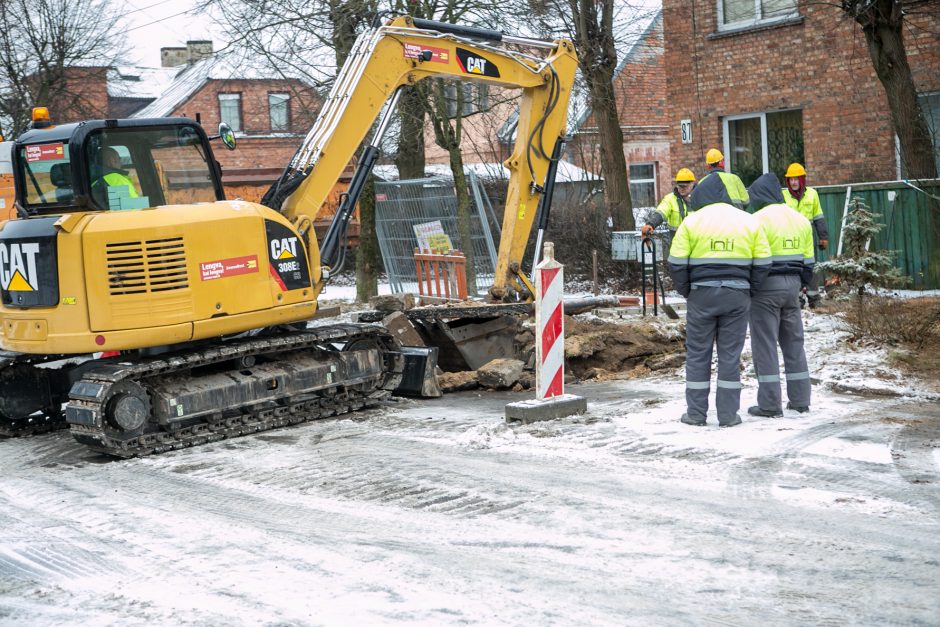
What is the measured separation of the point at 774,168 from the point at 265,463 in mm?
14042

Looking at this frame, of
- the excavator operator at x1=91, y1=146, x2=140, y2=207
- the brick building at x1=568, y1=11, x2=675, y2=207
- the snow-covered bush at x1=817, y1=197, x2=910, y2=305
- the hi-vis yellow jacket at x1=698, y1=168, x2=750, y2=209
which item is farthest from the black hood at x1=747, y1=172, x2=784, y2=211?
the brick building at x1=568, y1=11, x2=675, y2=207

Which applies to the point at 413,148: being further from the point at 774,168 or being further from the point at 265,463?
the point at 265,463

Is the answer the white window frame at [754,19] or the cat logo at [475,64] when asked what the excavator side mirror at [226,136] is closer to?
the cat logo at [475,64]

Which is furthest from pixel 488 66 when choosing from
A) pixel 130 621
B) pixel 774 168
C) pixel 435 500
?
pixel 774 168

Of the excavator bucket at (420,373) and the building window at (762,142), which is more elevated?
the building window at (762,142)

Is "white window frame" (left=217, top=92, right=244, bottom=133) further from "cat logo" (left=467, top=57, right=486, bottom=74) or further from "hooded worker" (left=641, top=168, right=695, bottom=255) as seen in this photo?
"cat logo" (left=467, top=57, right=486, bottom=74)

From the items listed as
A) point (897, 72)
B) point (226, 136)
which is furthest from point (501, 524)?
point (897, 72)

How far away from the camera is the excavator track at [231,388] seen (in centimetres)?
868

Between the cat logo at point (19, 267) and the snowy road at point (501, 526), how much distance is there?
1.42 metres

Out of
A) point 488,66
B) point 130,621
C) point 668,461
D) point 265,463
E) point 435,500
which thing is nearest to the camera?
point 130,621

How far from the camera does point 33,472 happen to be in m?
8.42

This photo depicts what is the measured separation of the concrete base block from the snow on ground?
19 centimetres

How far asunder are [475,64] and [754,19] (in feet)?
33.2

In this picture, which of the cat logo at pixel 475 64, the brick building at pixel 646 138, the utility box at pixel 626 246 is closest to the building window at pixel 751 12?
the utility box at pixel 626 246
